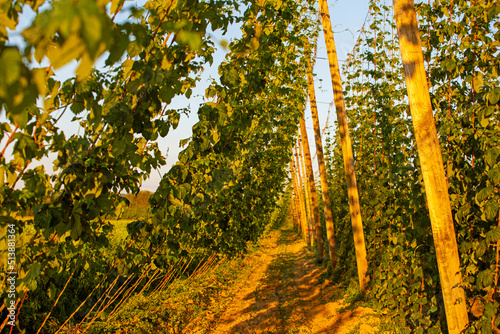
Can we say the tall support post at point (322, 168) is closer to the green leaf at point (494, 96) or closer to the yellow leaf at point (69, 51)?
the green leaf at point (494, 96)

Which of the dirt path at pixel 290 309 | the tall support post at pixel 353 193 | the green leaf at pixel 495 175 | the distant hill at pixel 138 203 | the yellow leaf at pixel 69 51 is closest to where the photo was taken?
the yellow leaf at pixel 69 51

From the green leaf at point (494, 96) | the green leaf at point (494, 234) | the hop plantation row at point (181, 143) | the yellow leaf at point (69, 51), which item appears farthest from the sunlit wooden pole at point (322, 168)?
the yellow leaf at point (69, 51)

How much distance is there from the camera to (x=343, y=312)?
5.85 m

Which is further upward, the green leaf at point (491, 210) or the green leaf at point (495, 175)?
the green leaf at point (495, 175)

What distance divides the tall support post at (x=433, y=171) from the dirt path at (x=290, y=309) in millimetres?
2512

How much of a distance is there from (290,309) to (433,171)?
5176 millimetres

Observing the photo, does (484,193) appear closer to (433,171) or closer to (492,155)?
(492,155)

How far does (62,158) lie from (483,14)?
10.8 ft

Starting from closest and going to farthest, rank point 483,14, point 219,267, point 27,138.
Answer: point 27,138, point 483,14, point 219,267

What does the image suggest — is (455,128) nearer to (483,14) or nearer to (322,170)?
(483,14)

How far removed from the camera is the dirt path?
543 centimetres

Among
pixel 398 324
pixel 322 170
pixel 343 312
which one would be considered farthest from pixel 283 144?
pixel 398 324

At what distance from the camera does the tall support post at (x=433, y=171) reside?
236 centimetres

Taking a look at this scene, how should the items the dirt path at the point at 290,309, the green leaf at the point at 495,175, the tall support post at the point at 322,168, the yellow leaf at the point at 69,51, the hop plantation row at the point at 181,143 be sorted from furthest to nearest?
the tall support post at the point at 322,168
the dirt path at the point at 290,309
the green leaf at the point at 495,175
the hop plantation row at the point at 181,143
the yellow leaf at the point at 69,51
